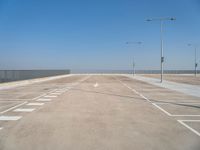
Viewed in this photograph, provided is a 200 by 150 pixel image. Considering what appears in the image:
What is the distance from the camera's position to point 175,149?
14.1ft

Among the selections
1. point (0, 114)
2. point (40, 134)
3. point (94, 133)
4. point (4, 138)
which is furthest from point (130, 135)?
point (0, 114)

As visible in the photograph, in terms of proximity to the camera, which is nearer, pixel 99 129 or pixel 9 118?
pixel 99 129

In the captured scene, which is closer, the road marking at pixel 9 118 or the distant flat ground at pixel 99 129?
the distant flat ground at pixel 99 129

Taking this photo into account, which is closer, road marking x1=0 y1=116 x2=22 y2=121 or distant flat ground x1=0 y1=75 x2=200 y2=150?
Result: distant flat ground x1=0 y1=75 x2=200 y2=150

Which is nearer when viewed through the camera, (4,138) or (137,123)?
(4,138)

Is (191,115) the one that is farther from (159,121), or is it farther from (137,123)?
(137,123)

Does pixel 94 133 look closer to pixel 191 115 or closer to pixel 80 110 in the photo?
pixel 80 110

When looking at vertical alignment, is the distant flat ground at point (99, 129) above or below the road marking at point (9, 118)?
below

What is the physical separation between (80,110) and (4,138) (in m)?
3.85

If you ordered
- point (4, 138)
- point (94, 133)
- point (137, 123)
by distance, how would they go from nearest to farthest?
point (4, 138) < point (94, 133) < point (137, 123)

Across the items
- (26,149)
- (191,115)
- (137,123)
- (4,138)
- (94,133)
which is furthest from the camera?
(191,115)

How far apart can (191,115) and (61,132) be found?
546cm

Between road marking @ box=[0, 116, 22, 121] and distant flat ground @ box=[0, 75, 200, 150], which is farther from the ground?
road marking @ box=[0, 116, 22, 121]

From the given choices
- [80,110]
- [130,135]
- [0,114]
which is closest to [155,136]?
[130,135]
